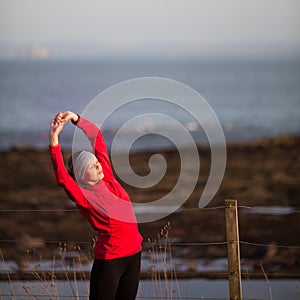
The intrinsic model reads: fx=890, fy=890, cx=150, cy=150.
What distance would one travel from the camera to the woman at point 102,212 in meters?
4.97

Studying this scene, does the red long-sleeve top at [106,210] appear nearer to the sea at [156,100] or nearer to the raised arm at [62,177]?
the raised arm at [62,177]

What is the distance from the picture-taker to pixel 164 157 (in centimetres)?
2572

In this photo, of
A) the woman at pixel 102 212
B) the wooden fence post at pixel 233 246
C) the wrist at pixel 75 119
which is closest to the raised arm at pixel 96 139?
the wrist at pixel 75 119

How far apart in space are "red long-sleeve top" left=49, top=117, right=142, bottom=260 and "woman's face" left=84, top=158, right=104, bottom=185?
0.11 feet

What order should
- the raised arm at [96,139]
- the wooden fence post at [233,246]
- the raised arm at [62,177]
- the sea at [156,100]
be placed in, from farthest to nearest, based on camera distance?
the sea at [156,100] < the wooden fence post at [233,246] < the raised arm at [96,139] < the raised arm at [62,177]

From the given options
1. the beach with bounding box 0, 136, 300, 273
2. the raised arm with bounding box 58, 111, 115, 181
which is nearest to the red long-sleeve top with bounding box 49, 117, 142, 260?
the raised arm with bounding box 58, 111, 115, 181

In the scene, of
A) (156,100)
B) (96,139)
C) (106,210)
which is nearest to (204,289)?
(96,139)

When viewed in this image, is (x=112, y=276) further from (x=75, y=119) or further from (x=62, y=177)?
(x=75, y=119)

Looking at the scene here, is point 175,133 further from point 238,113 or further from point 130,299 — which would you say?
point 130,299

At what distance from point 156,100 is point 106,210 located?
200 feet

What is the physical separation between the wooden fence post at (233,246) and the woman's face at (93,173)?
4.52 feet

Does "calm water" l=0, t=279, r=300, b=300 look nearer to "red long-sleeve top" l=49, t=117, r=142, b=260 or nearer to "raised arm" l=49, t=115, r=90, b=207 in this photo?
"red long-sleeve top" l=49, t=117, r=142, b=260

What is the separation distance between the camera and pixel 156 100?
6594 centimetres

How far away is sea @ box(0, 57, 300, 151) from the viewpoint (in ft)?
136
